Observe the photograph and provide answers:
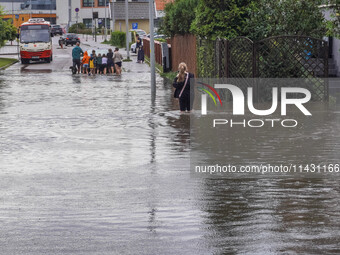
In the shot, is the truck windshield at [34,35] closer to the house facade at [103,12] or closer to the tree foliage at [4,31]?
A: the tree foliage at [4,31]

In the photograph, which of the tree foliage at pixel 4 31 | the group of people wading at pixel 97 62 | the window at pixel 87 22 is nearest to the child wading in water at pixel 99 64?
the group of people wading at pixel 97 62

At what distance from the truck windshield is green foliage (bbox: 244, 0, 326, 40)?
35459 mm

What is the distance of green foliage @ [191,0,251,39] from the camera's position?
27250 mm

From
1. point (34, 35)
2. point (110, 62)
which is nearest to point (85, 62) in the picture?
point (110, 62)

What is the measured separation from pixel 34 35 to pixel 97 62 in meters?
17.3

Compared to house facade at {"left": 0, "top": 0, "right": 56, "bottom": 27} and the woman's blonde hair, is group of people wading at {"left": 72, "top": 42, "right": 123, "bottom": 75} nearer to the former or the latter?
the woman's blonde hair

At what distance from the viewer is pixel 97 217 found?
31.0 feet

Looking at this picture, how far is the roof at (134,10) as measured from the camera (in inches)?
4535

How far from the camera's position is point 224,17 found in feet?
89.5

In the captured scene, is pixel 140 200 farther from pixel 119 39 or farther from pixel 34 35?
pixel 119 39

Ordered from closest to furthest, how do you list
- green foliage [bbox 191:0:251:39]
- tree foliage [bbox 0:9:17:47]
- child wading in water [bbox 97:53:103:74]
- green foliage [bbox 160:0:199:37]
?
green foliage [bbox 191:0:251:39]
green foliage [bbox 160:0:199:37]
child wading in water [bbox 97:53:103:74]
tree foliage [bbox 0:9:17:47]

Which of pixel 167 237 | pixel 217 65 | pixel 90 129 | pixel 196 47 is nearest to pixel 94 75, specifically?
pixel 196 47

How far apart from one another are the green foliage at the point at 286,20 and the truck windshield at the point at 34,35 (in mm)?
35459

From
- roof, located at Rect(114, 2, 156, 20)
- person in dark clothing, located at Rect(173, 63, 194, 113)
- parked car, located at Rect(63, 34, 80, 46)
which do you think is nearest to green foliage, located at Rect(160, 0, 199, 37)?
person in dark clothing, located at Rect(173, 63, 194, 113)
